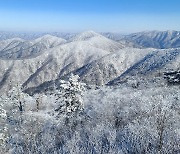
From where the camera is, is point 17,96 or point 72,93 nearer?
point 72,93

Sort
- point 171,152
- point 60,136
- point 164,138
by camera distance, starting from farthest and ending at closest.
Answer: point 60,136 < point 164,138 < point 171,152

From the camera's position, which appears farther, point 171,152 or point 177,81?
point 177,81

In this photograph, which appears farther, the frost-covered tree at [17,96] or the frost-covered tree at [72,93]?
the frost-covered tree at [17,96]

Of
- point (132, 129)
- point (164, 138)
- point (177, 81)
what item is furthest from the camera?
point (177, 81)

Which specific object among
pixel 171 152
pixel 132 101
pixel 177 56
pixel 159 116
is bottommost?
pixel 177 56

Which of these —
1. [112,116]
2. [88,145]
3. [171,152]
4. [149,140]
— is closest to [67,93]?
[112,116]

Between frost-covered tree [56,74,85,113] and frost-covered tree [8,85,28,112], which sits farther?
frost-covered tree [8,85,28,112]

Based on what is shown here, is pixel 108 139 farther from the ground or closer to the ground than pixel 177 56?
farther from the ground

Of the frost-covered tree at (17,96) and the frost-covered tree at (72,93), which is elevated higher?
the frost-covered tree at (72,93)

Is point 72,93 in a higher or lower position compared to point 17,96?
higher

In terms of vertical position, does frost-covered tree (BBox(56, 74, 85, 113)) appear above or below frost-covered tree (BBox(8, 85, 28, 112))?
above

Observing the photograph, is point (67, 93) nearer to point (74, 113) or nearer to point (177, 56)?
point (74, 113)
